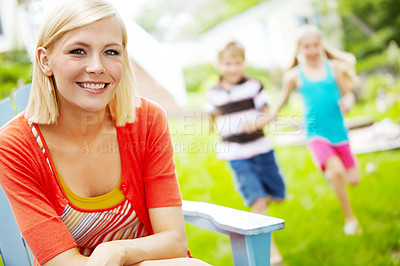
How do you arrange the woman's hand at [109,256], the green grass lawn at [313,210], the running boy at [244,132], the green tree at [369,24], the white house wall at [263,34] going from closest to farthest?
the woman's hand at [109,256], the green grass lawn at [313,210], the running boy at [244,132], the white house wall at [263,34], the green tree at [369,24]

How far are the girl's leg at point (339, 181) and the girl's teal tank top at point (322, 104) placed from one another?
208mm

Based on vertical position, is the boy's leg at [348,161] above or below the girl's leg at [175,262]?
below

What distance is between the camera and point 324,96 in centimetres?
281

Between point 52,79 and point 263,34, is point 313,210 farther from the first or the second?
point 263,34

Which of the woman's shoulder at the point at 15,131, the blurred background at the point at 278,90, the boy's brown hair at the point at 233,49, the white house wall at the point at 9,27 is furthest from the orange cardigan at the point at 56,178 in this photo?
the white house wall at the point at 9,27

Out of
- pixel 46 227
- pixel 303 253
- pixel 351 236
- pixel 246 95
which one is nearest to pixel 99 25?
pixel 46 227

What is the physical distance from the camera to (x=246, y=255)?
1.12 m

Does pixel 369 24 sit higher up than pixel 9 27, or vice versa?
pixel 9 27

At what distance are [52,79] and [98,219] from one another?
0.37 m

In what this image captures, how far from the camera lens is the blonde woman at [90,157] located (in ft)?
3.39

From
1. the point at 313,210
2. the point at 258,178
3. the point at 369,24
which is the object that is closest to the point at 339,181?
the point at 258,178

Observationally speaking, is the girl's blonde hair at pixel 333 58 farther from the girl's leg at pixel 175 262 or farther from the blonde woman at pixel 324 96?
the girl's leg at pixel 175 262

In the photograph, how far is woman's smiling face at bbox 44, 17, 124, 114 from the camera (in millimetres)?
1053

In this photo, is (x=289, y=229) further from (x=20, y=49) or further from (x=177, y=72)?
(x=20, y=49)
